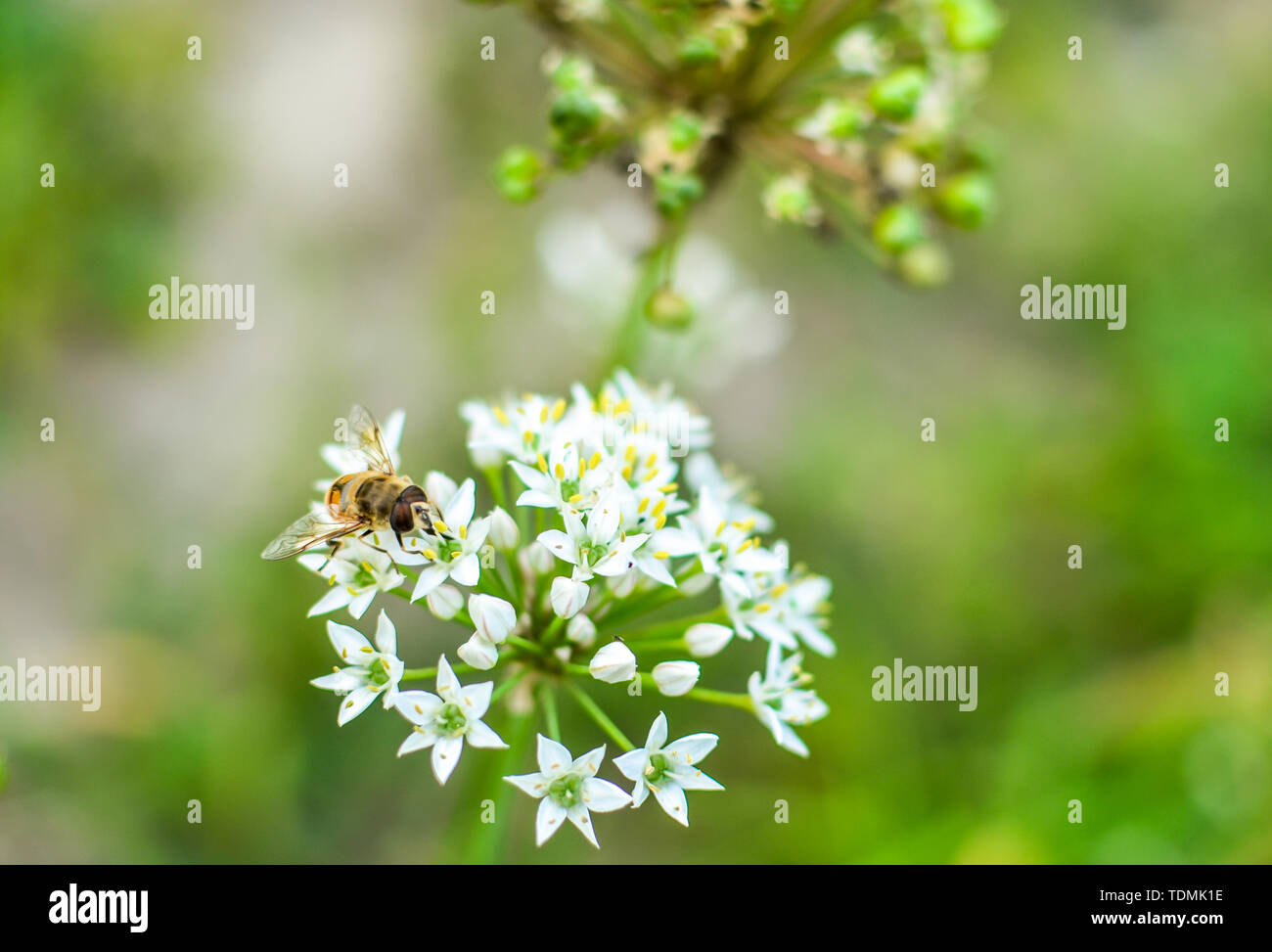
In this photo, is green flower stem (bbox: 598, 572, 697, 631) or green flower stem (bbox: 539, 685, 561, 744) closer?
green flower stem (bbox: 539, 685, 561, 744)

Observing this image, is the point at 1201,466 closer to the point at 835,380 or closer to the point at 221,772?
the point at 835,380

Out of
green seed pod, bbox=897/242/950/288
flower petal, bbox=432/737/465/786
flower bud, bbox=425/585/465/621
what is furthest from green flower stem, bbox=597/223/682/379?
flower petal, bbox=432/737/465/786

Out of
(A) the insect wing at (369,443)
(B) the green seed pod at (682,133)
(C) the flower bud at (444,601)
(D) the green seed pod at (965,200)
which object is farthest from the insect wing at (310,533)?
(D) the green seed pod at (965,200)

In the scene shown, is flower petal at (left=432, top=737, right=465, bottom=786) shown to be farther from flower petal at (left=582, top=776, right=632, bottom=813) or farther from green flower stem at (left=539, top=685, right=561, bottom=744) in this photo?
flower petal at (left=582, top=776, right=632, bottom=813)

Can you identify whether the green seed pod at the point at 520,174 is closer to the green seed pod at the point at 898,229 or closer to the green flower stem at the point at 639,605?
the green seed pod at the point at 898,229

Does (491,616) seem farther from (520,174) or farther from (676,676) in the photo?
(520,174)
